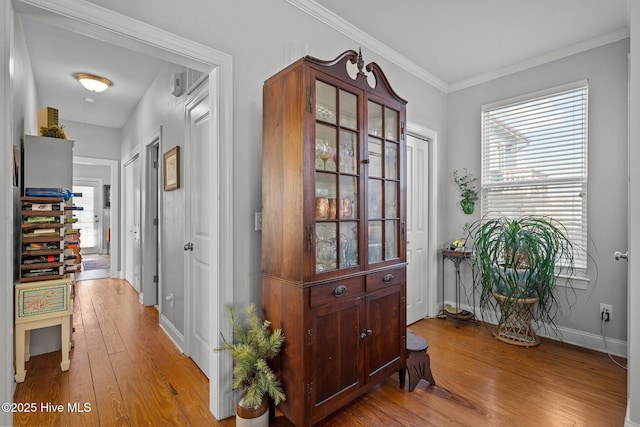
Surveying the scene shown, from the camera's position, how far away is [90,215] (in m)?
9.11

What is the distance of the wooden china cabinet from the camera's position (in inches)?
65.7

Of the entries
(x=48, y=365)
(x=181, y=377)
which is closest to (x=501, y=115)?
(x=181, y=377)

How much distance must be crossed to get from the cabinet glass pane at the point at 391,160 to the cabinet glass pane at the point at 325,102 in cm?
55

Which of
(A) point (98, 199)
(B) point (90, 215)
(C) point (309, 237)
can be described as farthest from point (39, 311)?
(B) point (90, 215)

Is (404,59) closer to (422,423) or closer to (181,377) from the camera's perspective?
(422,423)

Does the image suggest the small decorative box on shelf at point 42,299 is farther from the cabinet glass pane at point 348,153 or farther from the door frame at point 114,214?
the door frame at point 114,214

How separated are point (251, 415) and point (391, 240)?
137 cm

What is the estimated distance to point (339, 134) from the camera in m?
1.86

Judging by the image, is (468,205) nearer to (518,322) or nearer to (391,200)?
(518,322)

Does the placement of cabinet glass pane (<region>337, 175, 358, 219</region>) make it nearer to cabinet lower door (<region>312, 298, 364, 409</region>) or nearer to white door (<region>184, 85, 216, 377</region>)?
cabinet lower door (<region>312, 298, 364, 409</region>)

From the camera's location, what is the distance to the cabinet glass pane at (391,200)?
219 centimetres

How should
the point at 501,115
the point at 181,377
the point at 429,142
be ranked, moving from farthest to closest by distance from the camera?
1. the point at 429,142
2. the point at 501,115
3. the point at 181,377

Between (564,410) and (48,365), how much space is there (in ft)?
12.6

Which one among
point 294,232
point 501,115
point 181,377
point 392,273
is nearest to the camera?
point 294,232
